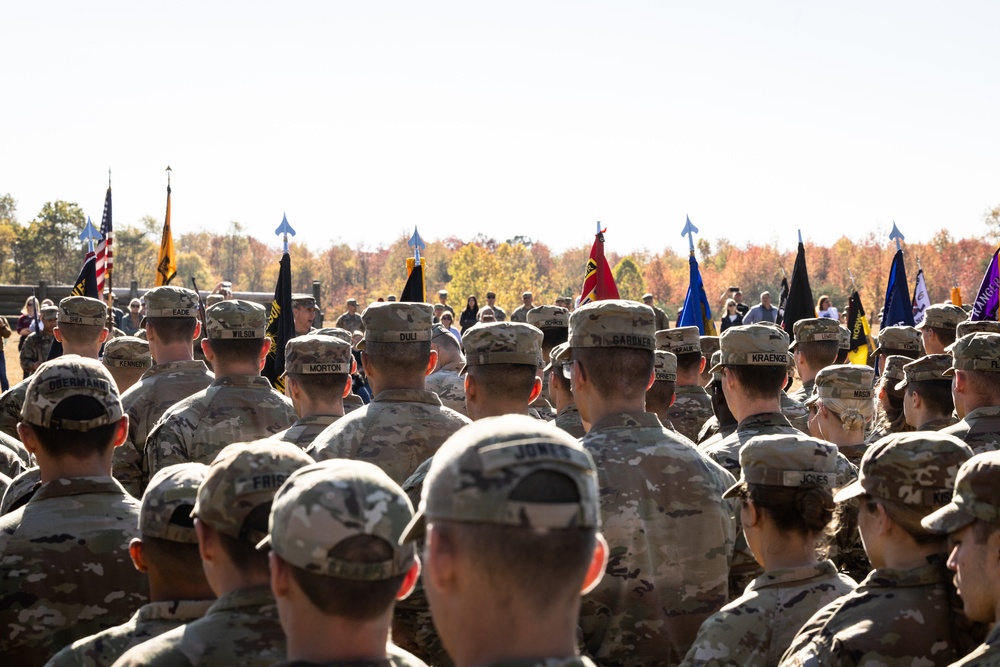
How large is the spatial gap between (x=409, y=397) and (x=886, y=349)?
5.70 metres

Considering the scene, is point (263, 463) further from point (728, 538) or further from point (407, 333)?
point (407, 333)

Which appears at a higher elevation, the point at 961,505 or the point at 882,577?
the point at 961,505

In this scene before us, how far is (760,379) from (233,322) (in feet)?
9.92

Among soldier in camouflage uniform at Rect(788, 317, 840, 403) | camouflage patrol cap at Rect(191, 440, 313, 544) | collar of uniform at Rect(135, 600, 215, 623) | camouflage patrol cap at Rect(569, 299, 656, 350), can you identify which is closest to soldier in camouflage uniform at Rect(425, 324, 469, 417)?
soldier in camouflage uniform at Rect(788, 317, 840, 403)

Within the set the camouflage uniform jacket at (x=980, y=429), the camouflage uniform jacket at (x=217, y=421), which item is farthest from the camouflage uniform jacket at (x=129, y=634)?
the camouflage uniform jacket at (x=980, y=429)

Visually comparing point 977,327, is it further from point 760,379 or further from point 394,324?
point 394,324

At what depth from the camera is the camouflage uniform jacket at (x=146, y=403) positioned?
6.68 m

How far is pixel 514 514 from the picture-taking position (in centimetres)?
205

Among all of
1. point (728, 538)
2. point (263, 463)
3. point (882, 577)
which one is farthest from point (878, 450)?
point (263, 463)

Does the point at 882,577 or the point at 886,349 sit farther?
the point at 886,349

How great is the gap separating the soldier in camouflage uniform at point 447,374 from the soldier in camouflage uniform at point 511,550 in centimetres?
640

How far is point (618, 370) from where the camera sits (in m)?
4.62

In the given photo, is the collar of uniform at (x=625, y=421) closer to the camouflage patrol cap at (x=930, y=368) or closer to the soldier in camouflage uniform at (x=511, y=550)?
the soldier in camouflage uniform at (x=511, y=550)

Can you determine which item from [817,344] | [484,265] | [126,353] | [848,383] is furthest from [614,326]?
[484,265]
